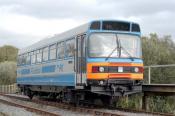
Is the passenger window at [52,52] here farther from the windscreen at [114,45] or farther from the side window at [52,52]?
the windscreen at [114,45]

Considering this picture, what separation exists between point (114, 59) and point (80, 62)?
1368mm


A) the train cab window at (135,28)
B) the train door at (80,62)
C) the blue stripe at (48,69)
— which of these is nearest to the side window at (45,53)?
the blue stripe at (48,69)

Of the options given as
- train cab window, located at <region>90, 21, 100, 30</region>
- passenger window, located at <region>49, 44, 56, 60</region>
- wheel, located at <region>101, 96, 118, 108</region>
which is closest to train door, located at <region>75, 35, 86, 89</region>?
train cab window, located at <region>90, 21, 100, 30</region>

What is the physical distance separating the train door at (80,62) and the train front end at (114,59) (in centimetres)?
33

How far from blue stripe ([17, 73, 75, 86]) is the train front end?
5.30 ft

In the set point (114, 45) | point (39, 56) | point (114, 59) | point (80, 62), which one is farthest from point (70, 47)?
point (39, 56)

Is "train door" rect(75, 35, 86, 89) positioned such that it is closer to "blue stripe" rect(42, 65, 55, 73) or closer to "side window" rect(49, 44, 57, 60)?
"side window" rect(49, 44, 57, 60)

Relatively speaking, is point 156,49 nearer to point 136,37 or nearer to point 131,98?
point 131,98

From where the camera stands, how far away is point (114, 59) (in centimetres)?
1816

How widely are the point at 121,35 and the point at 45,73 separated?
6.14m

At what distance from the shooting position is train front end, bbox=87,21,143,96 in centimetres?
1781

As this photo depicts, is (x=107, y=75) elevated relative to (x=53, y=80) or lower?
elevated

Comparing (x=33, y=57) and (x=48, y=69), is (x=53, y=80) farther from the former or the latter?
(x=33, y=57)

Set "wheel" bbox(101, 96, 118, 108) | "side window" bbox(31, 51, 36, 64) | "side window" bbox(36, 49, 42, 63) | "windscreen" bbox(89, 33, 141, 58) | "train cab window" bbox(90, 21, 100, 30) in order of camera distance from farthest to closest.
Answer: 1. "side window" bbox(31, 51, 36, 64)
2. "side window" bbox(36, 49, 42, 63)
3. "wheel" bbox(101, 96, 118, 108)
4. "train cab window" bbox(90, 21, 100, 30)
5. "windscreen" bbox(89, 33, 141, 58)
